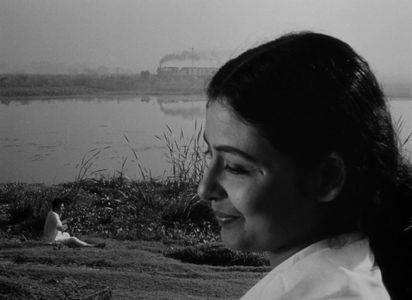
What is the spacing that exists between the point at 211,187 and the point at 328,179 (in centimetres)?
10

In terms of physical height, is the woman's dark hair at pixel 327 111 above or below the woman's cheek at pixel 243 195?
above

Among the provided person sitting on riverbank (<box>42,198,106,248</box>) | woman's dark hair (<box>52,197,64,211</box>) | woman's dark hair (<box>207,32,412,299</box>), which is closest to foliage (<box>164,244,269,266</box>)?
person sitting on riverbank (<box>42,198,106,248</box>)

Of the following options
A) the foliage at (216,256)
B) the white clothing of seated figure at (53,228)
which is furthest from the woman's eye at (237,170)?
the white clothing of seated figure at (53,228)

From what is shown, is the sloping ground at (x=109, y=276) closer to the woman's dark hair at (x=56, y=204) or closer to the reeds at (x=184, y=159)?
the woman's dark hair at (x=56, y=204)

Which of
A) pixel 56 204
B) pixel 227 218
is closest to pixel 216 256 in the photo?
pixel 56 204

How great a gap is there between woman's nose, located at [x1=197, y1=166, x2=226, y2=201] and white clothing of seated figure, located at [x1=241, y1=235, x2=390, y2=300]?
85 mm

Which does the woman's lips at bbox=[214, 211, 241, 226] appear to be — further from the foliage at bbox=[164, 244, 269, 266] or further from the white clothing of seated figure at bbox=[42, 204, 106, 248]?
the white clothing of seated figure at bbox=[42, 204, 106, 248]

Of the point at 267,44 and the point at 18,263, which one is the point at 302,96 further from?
the point at 18,263

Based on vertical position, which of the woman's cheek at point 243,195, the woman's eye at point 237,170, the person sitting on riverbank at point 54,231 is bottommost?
the person sitting on riverbank at point 54,231

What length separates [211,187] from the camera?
2.09 ft

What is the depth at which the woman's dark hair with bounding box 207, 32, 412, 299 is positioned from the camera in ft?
2.07

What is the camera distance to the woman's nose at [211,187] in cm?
63

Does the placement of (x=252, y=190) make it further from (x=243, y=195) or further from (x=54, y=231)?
(x=54, y=231)

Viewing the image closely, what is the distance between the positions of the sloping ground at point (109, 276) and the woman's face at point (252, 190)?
1.47 metres
